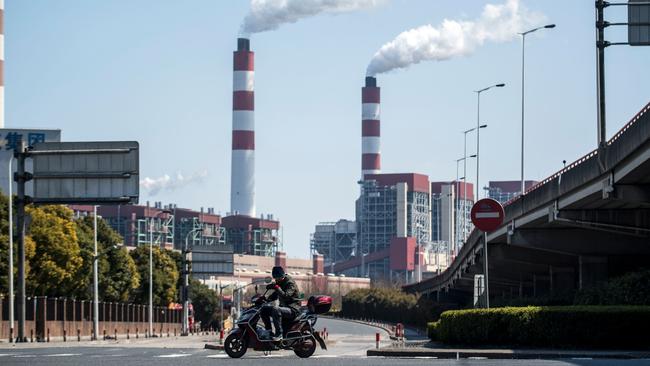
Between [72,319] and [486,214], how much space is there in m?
56.9

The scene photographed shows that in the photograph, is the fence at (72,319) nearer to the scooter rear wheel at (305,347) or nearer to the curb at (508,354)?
the curb at (508,354)

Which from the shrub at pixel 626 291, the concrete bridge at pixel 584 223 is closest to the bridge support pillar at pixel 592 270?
the concrete bridge at pixel 584 223

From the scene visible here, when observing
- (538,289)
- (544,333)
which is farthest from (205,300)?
(544,333)

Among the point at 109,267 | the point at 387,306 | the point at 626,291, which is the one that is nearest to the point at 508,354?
the point at 626,291

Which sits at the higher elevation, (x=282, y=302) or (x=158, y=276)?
(x=282, y=302)

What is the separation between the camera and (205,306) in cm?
16100

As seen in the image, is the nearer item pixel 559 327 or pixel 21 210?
pixel 559 327

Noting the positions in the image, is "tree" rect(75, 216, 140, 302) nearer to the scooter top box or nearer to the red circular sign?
the red circular sign

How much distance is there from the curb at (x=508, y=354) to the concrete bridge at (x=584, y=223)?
6338 mm

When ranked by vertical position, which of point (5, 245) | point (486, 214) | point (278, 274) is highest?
point (486, 214)

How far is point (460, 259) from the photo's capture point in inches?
4045

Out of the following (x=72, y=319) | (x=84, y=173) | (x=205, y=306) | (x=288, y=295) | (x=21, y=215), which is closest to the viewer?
(x=288, y=295)

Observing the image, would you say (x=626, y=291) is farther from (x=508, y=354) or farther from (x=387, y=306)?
(x=387, y=306)

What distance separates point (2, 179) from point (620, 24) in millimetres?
85389
